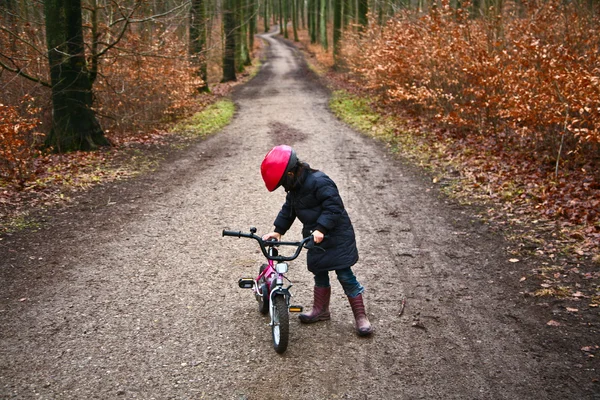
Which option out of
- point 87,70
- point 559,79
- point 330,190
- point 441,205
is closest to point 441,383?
point 330,190

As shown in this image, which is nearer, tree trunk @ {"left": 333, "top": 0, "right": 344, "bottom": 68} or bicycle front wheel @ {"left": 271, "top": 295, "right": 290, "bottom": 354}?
bicycle front wheel @ {"left": 271, "top": 295, "right": 290, "bottom": 354}

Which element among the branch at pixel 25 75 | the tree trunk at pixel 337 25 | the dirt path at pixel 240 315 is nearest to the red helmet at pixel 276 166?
the dirt path at pixel 240 315

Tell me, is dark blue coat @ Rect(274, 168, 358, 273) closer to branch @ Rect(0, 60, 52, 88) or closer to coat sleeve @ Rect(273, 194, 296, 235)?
coat sleeve @ Rect(273, 194, 296, 235)

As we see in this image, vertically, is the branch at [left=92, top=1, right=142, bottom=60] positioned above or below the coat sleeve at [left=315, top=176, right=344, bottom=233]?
above

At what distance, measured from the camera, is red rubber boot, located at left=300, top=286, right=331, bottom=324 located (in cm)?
494

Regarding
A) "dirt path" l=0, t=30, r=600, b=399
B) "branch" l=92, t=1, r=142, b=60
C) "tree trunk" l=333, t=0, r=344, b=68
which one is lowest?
"dirt path" l=0, t=30, r=600, b=399

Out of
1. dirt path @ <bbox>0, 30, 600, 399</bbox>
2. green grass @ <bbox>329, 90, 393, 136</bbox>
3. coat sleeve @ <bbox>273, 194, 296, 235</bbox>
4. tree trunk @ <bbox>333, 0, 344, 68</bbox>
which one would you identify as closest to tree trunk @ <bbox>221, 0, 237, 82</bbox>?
tree trunk @ <bbox>333, 0, 344, 68</bbox>

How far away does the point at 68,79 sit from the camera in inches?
461

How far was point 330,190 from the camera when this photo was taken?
14.4 ft

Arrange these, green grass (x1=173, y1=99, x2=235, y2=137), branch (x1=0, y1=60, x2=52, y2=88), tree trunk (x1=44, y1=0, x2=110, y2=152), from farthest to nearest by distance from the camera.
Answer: green grass (x1=173, y1=99, x2=235, y2=137)
tree trunk (x1=44, y1=0, x2=110, y2=152)
branch (x1=0, y1=60, x2=52, y2=88)

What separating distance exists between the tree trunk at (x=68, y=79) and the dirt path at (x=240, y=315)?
330cm

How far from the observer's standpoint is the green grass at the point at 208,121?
1608cm

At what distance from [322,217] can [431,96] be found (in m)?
9.54

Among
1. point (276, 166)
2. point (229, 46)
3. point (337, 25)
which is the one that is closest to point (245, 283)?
point (276, 166)
